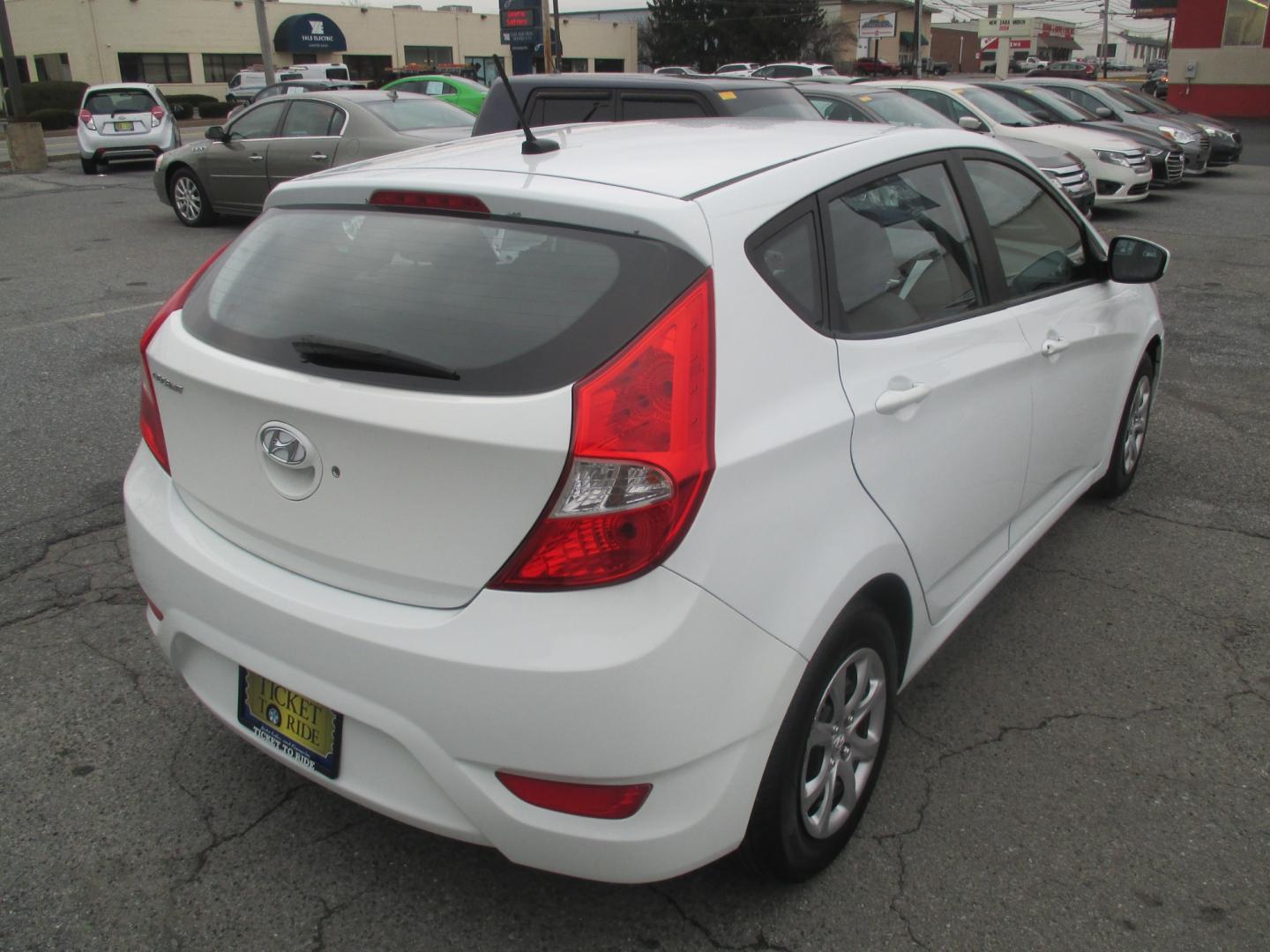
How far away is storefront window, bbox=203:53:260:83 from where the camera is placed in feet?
178

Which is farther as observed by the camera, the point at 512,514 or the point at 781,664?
the point at 781,664

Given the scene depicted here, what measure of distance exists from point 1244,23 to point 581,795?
37503 mm

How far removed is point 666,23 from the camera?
65.8 m

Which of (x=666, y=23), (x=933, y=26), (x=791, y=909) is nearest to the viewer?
(x=791, y=909)

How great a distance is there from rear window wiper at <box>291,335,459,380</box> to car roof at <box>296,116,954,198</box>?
1.65 feet

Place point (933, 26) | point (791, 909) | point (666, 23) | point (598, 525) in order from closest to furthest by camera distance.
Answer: point (598, 525) < point (791, 909) < point (666, 23) < point (933, 26)

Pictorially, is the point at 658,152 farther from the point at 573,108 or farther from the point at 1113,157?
the point at 1113,157

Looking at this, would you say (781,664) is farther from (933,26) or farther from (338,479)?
(933,26)

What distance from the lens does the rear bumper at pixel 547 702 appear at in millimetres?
1929

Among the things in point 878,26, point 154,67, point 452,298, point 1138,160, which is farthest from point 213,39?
point 452,298

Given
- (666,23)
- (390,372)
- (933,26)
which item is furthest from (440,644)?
(933,26)

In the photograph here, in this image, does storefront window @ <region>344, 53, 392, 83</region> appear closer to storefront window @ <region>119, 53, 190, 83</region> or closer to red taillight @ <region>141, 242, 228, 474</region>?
storefront window @ <region>119, 53, 190, 83</region>

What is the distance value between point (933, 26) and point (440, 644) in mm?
114529

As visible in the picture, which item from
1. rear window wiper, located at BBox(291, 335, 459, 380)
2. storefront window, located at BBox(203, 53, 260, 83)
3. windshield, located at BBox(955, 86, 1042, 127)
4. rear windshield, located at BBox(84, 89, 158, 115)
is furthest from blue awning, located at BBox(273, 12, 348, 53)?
rear window wiper, located at BBox(291, 335, 459, 380)
